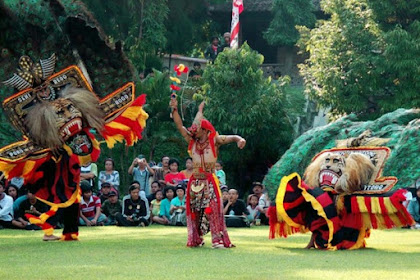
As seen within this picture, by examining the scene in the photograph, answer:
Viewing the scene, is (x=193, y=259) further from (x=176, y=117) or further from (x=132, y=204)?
(x=132, y=204)

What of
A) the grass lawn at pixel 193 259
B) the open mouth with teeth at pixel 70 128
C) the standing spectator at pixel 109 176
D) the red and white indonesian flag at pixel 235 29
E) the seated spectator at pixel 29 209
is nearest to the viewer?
A: the grass lawn at pixel 193 259

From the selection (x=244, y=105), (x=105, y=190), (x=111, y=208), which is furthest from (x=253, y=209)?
(x=244, y=105)

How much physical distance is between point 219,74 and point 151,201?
4.74 meters

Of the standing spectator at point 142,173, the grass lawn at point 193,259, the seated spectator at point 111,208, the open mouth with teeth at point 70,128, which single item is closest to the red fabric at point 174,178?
the standing spectator at point 142,173

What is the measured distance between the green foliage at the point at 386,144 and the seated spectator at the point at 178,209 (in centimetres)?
315

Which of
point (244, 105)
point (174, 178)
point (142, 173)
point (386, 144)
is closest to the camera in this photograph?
point (174, 178)

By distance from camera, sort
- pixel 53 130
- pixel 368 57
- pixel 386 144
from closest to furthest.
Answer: pixel 53 130, pixel 386 144, pixel 368 57

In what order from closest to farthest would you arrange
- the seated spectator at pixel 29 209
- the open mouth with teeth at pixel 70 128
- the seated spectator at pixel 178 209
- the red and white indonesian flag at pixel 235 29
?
the open mouth with teeth at pixel 70 128 → the seated spectator at pixel 29 209 → the seated spectator at pixel 178 209 → the red and white indonesian flag at pixel 235 29

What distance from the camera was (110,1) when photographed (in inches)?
927

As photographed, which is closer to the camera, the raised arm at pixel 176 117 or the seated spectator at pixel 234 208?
the raised arm at pixel 176 117

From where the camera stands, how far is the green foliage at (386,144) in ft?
58.7

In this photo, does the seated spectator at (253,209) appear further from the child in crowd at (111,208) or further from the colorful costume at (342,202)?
the colorful costume at (342,202)

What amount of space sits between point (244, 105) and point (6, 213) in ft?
23.2

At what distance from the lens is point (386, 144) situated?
60.8 feet
